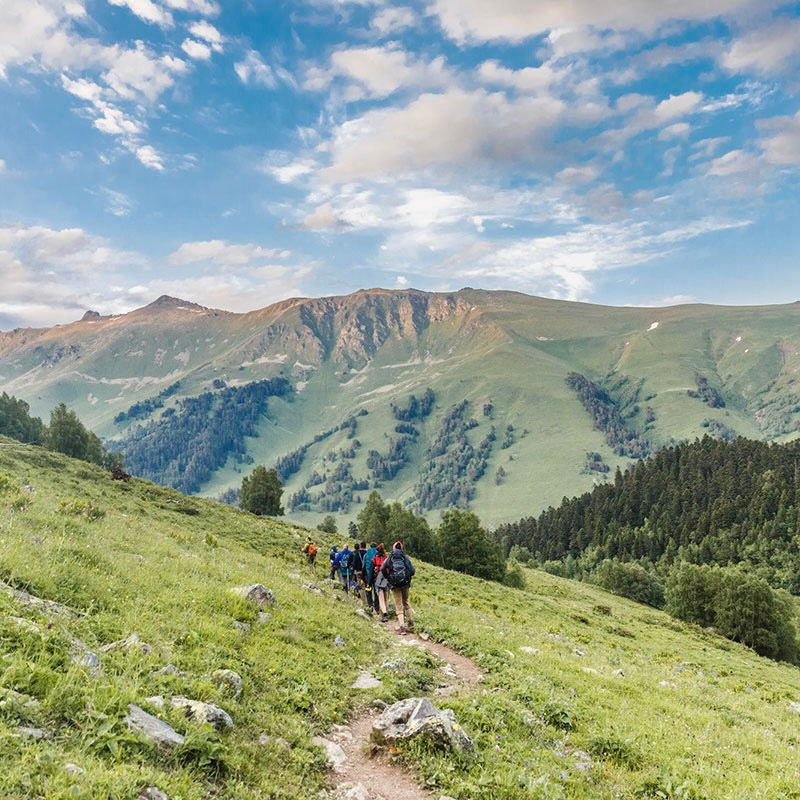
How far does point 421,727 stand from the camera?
10.6 metres

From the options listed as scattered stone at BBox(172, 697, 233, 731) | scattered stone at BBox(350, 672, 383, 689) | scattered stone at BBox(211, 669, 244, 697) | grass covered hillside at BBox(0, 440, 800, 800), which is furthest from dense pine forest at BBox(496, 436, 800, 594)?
scattered stone at BBox(172, 697, 233, 731)

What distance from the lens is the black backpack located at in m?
23.5

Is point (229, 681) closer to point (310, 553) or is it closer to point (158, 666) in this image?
point (158, 666)

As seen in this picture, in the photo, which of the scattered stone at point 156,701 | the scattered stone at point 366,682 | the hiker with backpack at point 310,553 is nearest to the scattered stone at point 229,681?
the scattered stone at point 156,701

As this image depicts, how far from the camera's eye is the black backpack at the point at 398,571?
2355 centimetres

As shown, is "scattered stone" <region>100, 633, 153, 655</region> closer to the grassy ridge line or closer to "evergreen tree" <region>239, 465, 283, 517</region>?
the grassy ridge line

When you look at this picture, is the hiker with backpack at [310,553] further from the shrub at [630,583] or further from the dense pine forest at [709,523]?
the dense pine forest at [709,523]

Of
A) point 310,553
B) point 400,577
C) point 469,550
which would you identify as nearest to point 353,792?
point 400,577

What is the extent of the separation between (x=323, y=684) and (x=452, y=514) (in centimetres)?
7825

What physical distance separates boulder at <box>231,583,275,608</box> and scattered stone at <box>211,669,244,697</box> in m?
5.41

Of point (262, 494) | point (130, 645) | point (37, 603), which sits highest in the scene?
point (37, 603)

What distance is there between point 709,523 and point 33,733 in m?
198

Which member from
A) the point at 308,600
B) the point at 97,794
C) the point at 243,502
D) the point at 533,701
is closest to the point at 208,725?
the point at 97,794

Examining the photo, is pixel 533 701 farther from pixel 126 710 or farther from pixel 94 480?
pixel 94 480
